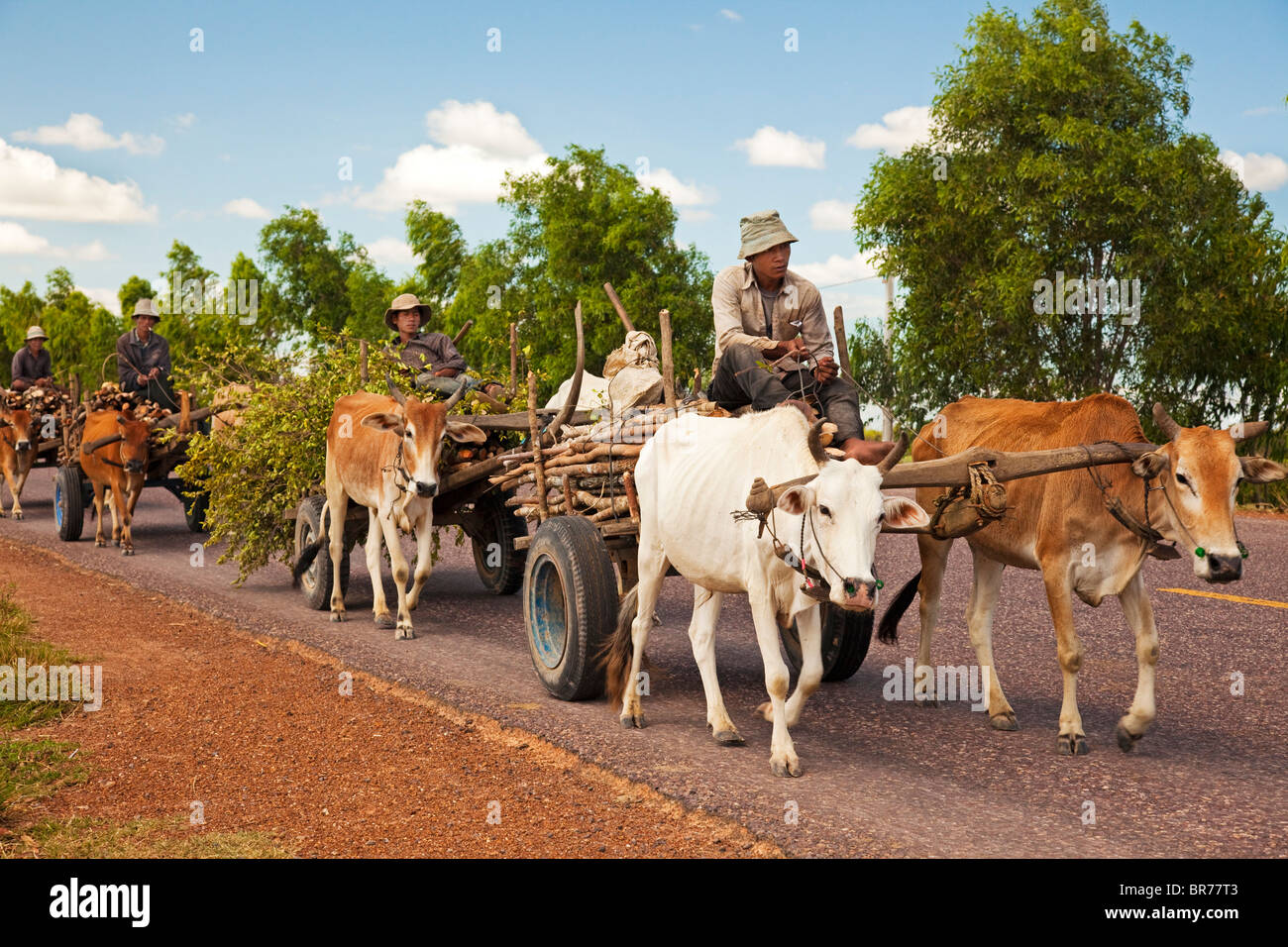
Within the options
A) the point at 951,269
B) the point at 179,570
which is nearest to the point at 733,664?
the point at 179,570

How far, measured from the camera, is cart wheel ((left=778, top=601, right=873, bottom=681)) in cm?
742

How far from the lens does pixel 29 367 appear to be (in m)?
19.1

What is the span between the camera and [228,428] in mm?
11414

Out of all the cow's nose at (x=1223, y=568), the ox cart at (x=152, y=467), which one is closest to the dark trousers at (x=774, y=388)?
the cow's nose at (x=1223, y=568)

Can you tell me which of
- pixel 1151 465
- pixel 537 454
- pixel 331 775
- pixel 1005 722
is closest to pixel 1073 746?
pixel 1005 722

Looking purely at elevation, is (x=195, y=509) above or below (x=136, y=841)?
above

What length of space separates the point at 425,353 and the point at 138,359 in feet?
21.3

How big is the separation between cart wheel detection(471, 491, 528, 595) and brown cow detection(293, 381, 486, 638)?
1.05 meters

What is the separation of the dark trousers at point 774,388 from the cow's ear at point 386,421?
120 inches

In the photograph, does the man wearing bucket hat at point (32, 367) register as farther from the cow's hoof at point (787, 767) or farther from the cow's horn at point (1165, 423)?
the cow's horn at point (1165, 423)

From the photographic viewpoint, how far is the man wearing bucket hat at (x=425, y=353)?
10.5 m

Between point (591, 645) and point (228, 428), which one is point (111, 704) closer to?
point (591, 645)

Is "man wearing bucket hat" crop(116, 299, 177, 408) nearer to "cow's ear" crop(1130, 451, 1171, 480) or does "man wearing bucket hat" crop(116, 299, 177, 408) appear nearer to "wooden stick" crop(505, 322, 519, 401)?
"wooden stick" crop(505, 322, 519, 401)

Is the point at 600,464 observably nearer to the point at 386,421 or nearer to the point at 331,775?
the point at 386,421
